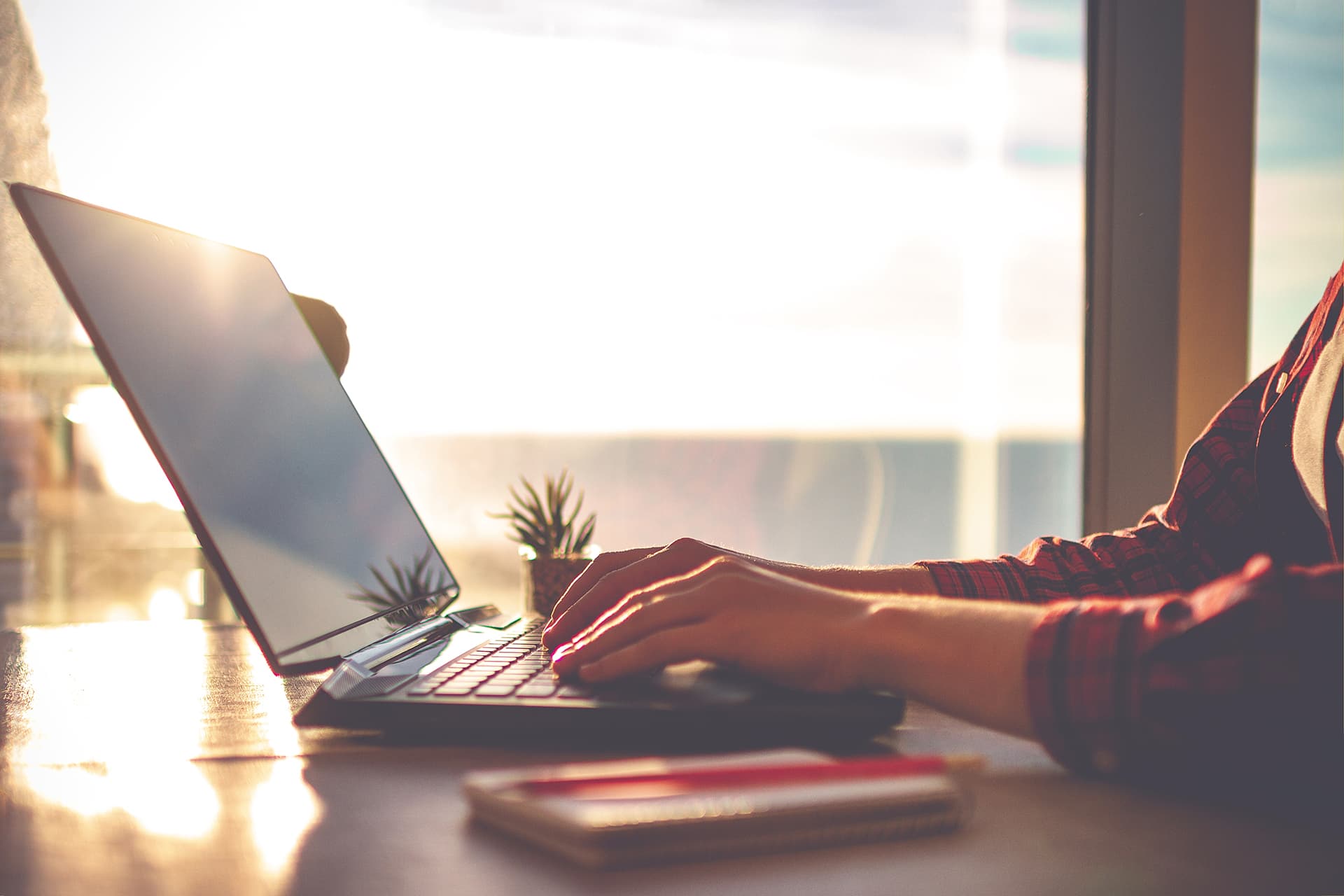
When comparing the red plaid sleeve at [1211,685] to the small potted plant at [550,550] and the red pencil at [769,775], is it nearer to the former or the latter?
the red pencil at [769,775]

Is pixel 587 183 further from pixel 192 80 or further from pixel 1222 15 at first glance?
pixel 1222 15

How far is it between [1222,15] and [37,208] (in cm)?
210

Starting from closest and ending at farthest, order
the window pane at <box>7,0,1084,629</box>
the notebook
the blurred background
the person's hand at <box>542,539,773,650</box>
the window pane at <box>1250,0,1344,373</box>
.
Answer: the notebook, the person's hand at <box>542,539,773,650</box>, the window pane at <box>1250,0,1344,373</box>, the blurred background, the window pane at <box>7,0,1084,629</box>

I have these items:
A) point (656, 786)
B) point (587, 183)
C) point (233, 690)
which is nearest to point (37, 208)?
point (233, 690)

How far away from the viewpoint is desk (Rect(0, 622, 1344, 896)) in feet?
1.09

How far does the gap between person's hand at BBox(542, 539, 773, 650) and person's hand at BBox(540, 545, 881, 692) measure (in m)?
0.10

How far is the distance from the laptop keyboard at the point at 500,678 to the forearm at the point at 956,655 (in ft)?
0.56

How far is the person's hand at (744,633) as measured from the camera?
542 millimetres

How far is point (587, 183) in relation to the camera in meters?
3.15

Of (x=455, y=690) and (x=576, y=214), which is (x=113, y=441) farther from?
(x=455, y=690)

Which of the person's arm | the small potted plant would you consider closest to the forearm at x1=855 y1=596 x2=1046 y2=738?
the person's arm

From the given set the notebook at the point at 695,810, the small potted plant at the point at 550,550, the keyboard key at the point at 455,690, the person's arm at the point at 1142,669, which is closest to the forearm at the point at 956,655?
the person's arm at the point at 1142,669

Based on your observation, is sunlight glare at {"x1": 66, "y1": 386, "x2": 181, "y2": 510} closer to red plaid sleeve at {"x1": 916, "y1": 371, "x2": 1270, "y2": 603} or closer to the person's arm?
red plaid sleeve at {"x1": 916, "y1": 371, "x2": 1270, "y2": 603}

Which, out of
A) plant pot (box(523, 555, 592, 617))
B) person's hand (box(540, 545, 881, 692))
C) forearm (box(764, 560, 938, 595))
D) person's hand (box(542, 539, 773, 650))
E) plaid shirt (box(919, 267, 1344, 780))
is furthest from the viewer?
plant pot (box(523, 555, 592, 617))
